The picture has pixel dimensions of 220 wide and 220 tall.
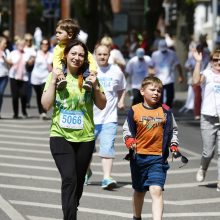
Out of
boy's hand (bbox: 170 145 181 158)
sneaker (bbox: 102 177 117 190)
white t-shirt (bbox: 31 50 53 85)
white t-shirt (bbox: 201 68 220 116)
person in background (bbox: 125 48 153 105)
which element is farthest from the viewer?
white t-shirt (bbox: 31 50 53 85)

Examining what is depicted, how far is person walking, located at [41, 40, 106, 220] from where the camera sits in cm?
852

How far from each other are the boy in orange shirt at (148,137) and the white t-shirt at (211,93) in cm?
307

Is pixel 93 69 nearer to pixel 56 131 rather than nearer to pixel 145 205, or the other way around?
pixel 56 131

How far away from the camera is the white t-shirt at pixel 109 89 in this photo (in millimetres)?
12188

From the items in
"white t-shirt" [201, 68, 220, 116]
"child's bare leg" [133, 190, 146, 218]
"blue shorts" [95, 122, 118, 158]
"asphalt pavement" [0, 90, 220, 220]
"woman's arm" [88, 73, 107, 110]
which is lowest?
"asphalt pavement" [0, 90, 220, 220]

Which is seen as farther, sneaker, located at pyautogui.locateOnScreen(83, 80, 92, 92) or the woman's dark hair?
the woman's dark hair

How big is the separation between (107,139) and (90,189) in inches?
25.1

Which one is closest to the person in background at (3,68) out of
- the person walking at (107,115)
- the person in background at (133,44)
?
the person walking at (107,115)

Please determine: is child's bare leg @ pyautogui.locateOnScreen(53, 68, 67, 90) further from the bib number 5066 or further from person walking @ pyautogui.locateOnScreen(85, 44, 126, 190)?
person walking @ pyautogui.locateOnScreen(85, 44, 126, 190)

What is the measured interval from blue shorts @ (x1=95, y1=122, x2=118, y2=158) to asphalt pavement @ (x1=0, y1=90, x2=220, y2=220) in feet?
1.48

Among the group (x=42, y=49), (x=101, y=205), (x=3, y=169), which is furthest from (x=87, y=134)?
(x=42, y=49)

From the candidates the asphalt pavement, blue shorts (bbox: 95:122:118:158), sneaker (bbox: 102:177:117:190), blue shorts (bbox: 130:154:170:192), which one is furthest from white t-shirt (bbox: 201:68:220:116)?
blue shorts (bbox: 130:154:170:192)

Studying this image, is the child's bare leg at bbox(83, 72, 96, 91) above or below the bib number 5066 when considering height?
above

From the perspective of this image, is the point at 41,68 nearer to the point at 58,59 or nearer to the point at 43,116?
the point at 43,116
